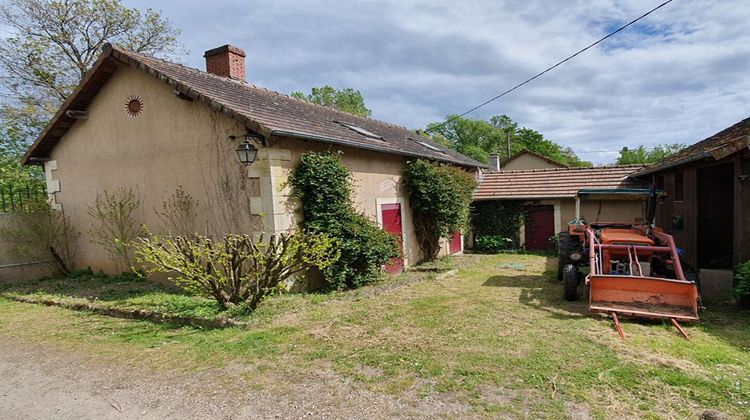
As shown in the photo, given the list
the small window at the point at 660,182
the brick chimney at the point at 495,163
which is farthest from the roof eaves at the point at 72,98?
the brick chimney at the point at 495,163

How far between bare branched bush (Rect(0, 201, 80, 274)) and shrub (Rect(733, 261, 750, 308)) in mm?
13820

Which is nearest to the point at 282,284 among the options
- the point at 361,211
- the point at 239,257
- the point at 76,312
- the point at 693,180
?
the point at 239,257

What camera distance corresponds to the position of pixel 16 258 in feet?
32.2

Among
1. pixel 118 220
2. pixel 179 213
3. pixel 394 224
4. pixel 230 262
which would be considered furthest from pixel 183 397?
pixel 394 224

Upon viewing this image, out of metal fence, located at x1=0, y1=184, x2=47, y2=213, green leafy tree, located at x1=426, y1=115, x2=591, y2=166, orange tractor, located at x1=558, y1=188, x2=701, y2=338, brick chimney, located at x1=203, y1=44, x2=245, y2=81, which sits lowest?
orange tractor, located at x1=558, y1=188, x2=701, y2=338

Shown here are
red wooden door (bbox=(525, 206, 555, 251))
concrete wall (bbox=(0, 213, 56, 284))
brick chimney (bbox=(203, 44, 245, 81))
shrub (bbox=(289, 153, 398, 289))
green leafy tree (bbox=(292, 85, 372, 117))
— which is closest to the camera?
shrub (bbox=(289, 153, 398, 289))

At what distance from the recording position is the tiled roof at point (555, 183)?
14.5 metres

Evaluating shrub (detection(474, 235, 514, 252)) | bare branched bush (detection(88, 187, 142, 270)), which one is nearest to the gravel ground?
bare branched bush (detection(88, 187, 142, 270))

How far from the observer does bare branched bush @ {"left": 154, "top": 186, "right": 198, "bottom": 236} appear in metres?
8.13

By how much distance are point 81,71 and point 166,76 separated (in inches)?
571

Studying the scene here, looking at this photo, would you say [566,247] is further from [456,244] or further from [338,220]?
[456,244]

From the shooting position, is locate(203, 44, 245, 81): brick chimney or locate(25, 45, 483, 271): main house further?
locate(203, 44, 245, 81): brick chimney

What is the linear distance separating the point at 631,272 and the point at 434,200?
5984 mm

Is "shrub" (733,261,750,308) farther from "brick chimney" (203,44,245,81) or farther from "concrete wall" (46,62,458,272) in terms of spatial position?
"brick chimney" (203,44,245,81)
